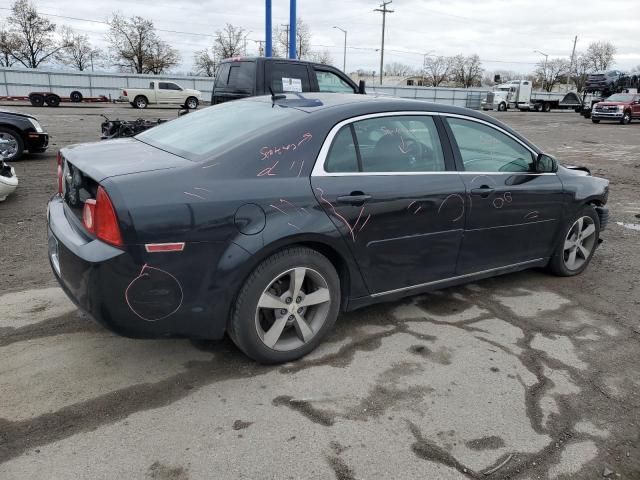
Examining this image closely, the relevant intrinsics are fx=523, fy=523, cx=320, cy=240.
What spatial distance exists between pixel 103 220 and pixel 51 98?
33.5 m

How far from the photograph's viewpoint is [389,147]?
353cm

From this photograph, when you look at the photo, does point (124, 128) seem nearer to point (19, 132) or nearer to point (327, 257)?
point (19, 132)


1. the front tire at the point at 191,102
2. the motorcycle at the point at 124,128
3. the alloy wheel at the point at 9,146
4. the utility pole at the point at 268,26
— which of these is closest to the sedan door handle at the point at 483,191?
the motorcycle at the point at 124,128

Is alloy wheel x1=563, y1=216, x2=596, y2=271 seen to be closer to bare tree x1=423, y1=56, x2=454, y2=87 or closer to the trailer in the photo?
the trailer

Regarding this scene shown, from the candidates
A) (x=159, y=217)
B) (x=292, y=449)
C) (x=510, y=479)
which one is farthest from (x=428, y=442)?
(x=159, y=217)

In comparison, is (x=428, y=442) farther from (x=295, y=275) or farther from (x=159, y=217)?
(x=159, y=217)

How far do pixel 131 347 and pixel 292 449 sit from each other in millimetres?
1442

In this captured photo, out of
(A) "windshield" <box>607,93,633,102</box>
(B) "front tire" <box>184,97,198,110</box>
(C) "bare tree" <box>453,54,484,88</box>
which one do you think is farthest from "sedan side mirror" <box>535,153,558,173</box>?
(C) "bare tree" <box>453,54,484,88</box>

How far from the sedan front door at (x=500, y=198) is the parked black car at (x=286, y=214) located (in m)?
0.01

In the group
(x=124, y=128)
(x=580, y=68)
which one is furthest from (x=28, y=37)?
(x=580, y=68)

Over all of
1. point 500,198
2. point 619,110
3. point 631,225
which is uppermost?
point 619,110

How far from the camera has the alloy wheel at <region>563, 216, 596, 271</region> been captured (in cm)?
480

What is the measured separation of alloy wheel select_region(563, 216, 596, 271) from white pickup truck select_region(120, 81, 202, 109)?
107 feet

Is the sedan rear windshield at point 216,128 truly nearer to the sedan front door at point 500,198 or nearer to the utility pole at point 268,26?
the sedan front door at point 500,198
